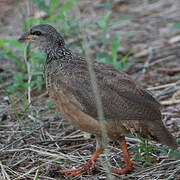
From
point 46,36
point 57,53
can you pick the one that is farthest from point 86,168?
point 46,36

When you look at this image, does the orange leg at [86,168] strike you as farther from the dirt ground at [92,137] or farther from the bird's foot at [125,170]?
the bird's foot at [125,170]

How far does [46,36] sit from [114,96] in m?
1.33

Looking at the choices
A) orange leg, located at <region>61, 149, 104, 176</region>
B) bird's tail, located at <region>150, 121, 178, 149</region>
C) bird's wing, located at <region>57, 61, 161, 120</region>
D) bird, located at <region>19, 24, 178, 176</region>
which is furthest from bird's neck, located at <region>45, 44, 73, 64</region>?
bird's tail, located at <region>150, 121, 178, 149</region>

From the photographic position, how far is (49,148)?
16.0 ft

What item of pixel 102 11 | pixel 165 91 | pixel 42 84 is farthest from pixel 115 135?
pixel 102 11

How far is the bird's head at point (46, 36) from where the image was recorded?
482 centimetres

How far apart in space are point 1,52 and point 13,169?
7.04 ft

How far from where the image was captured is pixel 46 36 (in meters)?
4.84

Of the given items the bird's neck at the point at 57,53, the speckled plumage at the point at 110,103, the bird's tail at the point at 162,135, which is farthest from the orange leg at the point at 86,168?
the bird's neck at the point at 57,53

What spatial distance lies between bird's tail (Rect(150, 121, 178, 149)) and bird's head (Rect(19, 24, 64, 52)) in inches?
63.5

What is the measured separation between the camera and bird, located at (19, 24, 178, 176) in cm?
408

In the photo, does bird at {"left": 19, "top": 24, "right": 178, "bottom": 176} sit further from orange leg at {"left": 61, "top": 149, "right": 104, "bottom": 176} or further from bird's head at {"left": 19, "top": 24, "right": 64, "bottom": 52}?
bird's head at {"left": 19, "top": 24, "right": 64, "bottom": 52}

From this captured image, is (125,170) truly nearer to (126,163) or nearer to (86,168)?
(126,163)

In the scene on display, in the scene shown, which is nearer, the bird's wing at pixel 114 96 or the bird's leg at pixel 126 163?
the bird's wing at pixel 114 96
